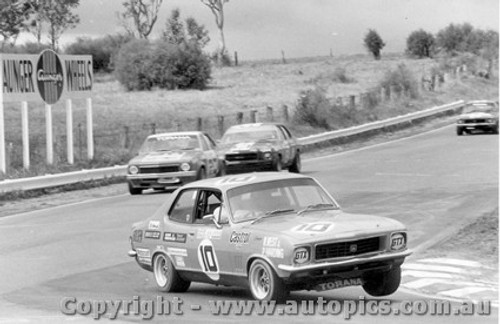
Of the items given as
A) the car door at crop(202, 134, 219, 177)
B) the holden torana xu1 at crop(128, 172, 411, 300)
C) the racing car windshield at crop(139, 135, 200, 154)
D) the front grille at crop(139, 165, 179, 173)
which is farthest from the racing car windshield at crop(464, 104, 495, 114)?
the holden torana xu1 at crop(128, 172, 411, 300)

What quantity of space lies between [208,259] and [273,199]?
997 millimetres

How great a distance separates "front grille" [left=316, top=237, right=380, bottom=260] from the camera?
10.8m

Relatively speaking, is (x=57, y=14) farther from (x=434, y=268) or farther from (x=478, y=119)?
(x=434, y=268)

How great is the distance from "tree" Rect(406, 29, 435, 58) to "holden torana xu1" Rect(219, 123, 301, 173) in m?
81.1

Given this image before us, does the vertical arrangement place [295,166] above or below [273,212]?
below

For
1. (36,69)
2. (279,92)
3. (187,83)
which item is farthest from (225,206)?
(279,92)

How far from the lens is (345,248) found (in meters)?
10.9

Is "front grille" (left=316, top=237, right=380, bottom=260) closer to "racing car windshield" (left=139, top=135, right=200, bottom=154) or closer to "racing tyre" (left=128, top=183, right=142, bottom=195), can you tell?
"racing tyre" (left=128, top=183, right=142, bottom=195)

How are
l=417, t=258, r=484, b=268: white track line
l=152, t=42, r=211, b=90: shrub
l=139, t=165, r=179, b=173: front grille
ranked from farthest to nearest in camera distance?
l=152, t=42, r=211, b=90: shrub → l=139, t=165, r=179, b=173: front grille → l=417, t=258, r=484, b=268: white track line

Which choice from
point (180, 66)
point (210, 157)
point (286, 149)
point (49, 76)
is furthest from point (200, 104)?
point (210, 157)

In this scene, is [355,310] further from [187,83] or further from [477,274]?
[187,83]

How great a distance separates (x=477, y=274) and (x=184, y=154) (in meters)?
14.1

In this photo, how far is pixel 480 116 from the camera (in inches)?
1788

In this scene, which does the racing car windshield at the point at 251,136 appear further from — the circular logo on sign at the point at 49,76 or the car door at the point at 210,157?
the circular logo on sign at the point at 49,76
